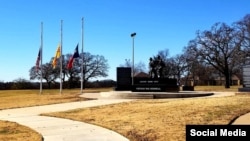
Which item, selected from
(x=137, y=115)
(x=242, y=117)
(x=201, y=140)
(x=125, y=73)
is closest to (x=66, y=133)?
(x=137, y=115)

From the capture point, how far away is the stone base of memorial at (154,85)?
111 feet

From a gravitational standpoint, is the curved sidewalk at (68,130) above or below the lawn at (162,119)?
below

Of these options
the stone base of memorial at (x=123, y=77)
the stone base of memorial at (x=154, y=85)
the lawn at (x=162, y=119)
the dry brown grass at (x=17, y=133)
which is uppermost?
the stone base of memorial at (x=123, y=77)

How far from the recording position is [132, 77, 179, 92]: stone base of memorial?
3384cm

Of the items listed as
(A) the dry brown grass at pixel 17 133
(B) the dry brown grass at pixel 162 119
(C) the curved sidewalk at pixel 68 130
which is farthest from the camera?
(A) the dry brown grass at pixel 17 133

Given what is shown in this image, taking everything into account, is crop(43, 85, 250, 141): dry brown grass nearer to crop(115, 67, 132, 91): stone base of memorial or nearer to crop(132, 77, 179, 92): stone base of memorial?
crop(132, 77, 179, 92): stone base of memorial

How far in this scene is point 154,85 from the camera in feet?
112

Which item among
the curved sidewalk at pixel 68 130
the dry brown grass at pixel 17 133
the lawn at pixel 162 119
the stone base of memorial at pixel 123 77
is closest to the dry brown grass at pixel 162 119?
the lawn at pixel 162 119

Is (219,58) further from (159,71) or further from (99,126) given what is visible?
(99,126)

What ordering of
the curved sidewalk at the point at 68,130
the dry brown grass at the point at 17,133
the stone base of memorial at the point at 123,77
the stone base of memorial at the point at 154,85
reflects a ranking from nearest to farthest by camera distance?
the curved sidewalk at the point at 68,130
the dry brown grass at the point at 17,133
the stone base of memorial at the point at 154,85
the stone base of memorial at the point at 123,77

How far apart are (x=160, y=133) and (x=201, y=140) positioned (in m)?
4.84

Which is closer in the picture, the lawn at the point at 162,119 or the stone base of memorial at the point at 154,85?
the lawn at the point at 162,119

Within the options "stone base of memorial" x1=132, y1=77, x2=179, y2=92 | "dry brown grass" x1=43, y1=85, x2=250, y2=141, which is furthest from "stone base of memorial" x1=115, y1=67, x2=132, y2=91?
"dry brown grass" x1=43, y1=85, x2=250, y2=141

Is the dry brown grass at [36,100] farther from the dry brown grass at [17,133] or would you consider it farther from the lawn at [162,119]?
the dry brown grass at [17,133]
